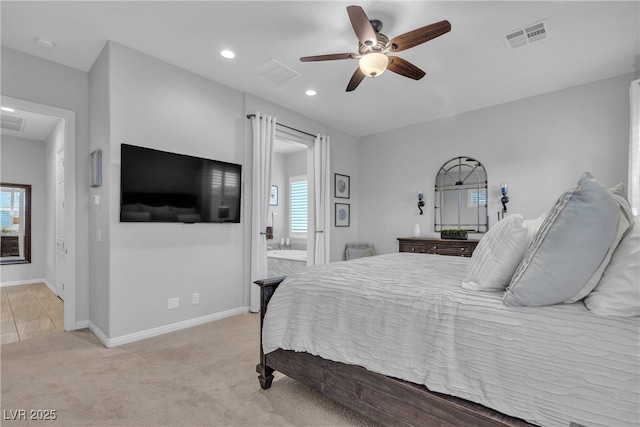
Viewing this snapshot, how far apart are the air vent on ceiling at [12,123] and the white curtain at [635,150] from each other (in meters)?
7.75

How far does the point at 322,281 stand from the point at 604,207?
4.32ft

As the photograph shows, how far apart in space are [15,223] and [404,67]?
7.59m

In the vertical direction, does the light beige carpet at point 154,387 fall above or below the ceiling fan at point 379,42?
below

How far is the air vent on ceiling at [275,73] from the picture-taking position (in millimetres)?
3314

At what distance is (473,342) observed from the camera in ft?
4.12

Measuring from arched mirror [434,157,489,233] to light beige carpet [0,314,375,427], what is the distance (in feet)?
11.1

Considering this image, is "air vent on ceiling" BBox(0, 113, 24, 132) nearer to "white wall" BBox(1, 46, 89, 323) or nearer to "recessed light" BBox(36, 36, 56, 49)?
"white wall" BBox(1, 46, 89, 323)

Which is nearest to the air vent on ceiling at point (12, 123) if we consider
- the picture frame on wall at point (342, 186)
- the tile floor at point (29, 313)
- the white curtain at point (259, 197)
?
the tile floor at point (29, 313)

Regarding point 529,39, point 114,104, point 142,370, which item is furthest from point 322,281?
point 529,39

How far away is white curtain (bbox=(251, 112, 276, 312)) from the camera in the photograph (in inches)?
155

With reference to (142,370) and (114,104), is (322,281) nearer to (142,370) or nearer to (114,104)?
(142,370)

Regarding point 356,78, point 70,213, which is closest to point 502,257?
point 356,78

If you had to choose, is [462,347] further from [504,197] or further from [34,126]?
[34,126]

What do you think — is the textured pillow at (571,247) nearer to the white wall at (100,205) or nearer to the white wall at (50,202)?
the white wall at (100,205)
